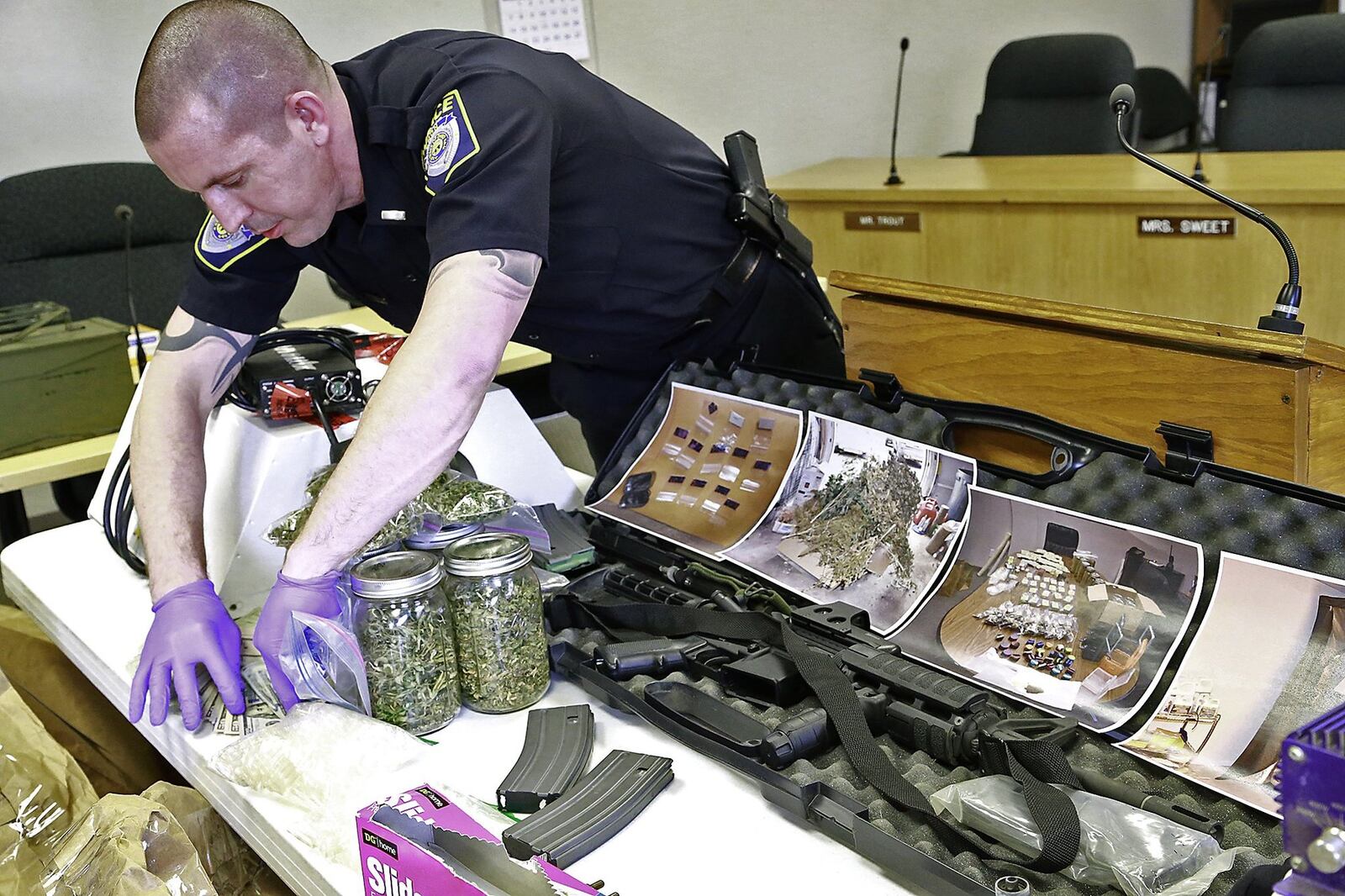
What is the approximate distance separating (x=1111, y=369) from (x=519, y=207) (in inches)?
20.0

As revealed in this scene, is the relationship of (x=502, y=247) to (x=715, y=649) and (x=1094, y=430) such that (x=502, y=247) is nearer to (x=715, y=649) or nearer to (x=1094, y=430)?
(x=715, y=649)

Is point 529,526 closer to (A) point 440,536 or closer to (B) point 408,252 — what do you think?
(A) point 440,536

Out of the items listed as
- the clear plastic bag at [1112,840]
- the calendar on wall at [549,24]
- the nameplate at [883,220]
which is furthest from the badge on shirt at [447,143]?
the calendar on wall at [549,24]

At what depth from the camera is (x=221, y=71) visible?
37.7 inches

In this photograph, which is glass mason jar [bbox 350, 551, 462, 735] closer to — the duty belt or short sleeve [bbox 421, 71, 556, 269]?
short sleeve [bbox 421, 71, 556, 269]

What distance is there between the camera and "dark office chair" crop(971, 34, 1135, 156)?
12.2ft

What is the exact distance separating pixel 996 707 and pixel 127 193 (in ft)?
8.62

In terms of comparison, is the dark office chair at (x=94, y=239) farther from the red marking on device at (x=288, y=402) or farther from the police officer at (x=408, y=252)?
the red marking on device at (x=288, y=402)

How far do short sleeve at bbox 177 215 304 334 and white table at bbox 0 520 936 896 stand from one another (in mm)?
344

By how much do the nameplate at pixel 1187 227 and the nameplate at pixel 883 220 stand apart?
0.63 m

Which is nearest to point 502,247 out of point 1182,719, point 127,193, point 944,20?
point 1182,719

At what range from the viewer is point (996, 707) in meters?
0.79

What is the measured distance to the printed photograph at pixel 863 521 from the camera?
2.99 feet

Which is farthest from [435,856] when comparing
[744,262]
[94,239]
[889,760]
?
[94,239]
